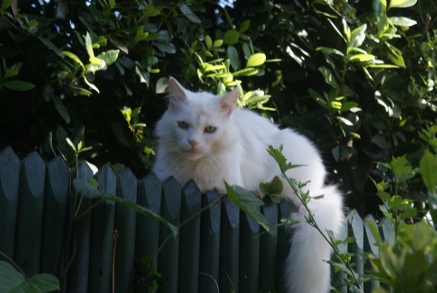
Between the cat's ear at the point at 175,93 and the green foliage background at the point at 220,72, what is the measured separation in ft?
0.73

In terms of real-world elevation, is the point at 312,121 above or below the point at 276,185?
below

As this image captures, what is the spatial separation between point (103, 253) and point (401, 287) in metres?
1.82

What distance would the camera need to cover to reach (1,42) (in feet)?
12.6

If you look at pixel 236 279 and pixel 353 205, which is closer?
pixel 236 279

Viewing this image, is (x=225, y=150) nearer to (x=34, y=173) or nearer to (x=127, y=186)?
(x=127, y=186)

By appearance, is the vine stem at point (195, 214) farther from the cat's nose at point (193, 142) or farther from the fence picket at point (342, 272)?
the fence picket at point (342, 272)

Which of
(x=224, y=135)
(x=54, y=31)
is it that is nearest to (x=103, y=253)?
(x=224, y=135)

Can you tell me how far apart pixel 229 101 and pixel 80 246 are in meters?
→ 1.32

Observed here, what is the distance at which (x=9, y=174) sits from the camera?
2369 millimetres

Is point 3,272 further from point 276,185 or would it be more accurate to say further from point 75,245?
point 276,185

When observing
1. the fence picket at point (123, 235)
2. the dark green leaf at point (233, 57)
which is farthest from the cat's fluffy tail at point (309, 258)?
the dark green leaf at point (233, 57)

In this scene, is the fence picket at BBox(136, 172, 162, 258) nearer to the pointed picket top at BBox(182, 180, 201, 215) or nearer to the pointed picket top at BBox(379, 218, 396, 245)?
the pointed picket top at BBox(182, 180, 201, 215)

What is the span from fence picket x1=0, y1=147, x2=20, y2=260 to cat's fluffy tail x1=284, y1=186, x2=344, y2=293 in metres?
1.25

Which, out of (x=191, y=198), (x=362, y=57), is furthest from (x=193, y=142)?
(x=362, y=57)
